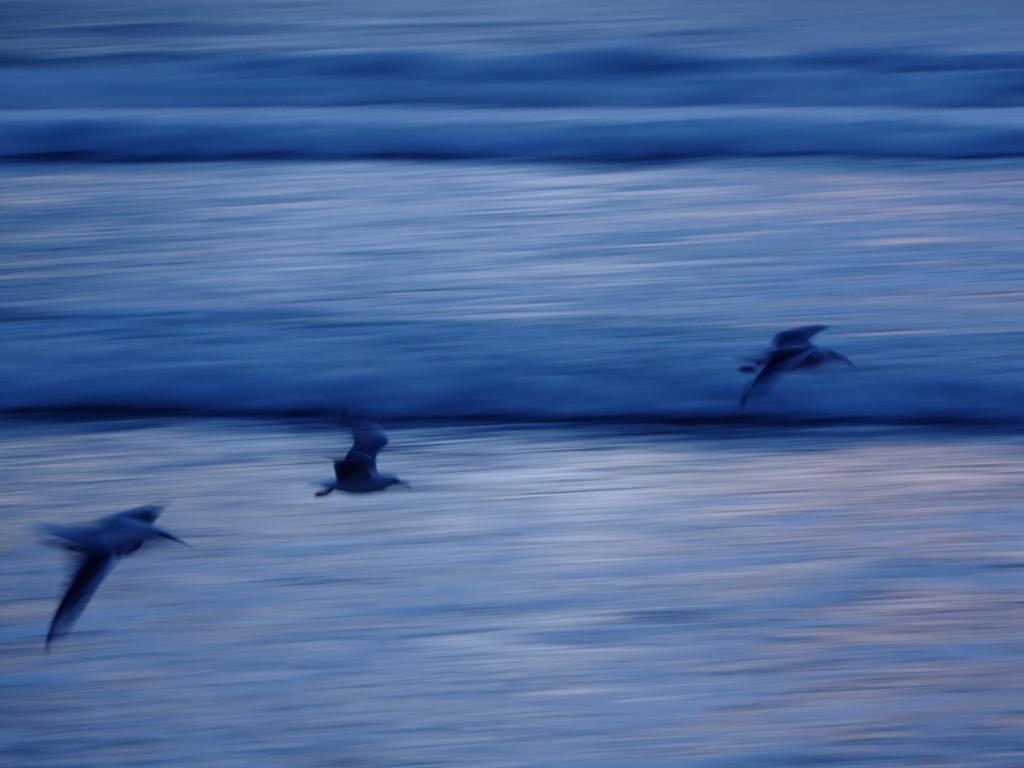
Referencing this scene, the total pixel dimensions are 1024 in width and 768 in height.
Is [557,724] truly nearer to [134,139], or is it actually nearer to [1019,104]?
[134,139]

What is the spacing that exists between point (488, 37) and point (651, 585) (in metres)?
4.10

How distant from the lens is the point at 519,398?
107 inches

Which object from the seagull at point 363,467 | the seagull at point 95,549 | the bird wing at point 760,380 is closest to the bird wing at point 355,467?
the seagull at point 363,467

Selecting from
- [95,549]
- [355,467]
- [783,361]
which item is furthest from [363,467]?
[783,361]

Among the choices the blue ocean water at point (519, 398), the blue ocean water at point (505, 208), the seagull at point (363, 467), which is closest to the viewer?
the blue ocean water at point (519, 398)

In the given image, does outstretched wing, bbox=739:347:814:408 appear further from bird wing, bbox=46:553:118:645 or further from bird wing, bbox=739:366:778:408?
bird wing, bbox=46:553:118:645

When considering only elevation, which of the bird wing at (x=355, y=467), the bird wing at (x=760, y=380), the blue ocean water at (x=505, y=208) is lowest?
the bird wing at (x=355, y=467)

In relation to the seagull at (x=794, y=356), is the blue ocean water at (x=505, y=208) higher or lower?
higher

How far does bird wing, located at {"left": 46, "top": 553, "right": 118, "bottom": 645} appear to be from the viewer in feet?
5.77

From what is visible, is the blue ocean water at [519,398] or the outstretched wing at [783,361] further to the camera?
the outstretched wing at [783,361]

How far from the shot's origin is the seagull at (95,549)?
1765 millimetres

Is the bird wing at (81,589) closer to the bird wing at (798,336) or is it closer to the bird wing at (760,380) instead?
the bird wing at (760,380)

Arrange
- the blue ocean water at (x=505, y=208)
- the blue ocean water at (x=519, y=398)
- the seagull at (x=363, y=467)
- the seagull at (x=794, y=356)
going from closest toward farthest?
the blue ocean water at (x=519, y=398)
the seagull at (x=363, y=467)
the seagull at (x=794, y=356)
the blue ocean water at (x=505, y=208)

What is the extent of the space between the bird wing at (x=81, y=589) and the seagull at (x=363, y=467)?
0.43 meters
